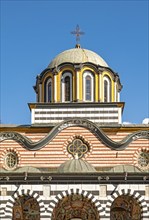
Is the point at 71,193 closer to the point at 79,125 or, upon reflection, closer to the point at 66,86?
the point at 79,125

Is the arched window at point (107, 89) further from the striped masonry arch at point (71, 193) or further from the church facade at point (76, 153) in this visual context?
the striped masonry arch at point (71, 193)

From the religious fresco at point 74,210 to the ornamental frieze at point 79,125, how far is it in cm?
409

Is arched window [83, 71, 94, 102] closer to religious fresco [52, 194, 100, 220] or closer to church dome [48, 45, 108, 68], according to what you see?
church dome [48, 45, 108, 68]

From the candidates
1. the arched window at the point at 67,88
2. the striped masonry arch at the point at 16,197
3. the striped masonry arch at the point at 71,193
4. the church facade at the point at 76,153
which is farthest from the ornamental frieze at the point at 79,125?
the striped masonry arch at the point at 71,193

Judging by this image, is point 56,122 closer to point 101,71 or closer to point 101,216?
point 101,71

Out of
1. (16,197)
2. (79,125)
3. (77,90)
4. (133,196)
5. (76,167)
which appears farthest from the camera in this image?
(77,90)

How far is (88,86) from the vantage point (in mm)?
40625

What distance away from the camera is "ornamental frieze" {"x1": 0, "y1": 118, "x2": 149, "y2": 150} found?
122ft

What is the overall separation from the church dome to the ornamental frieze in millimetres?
5215

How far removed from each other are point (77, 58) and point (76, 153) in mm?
7577

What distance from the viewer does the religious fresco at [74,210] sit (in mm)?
34781

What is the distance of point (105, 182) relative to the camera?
31.5 meters

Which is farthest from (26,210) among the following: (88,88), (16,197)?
(88,88)

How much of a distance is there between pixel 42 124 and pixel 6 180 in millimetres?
8220
